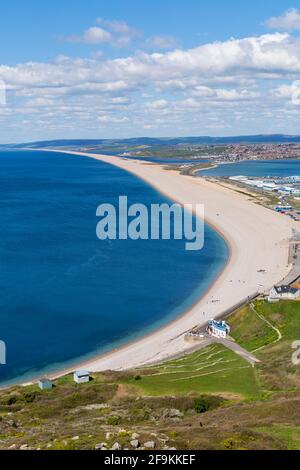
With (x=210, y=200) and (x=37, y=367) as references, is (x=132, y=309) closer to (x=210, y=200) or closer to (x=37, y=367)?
(x=37, y=367)

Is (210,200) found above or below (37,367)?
above

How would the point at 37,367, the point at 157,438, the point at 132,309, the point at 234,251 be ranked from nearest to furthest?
the point at 157,438 → the point at 37,367 → the point at 132,309 → the point at 234,251

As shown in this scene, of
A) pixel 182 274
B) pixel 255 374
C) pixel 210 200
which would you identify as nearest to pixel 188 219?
pixel 210 200

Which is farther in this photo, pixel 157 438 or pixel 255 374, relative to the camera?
pixel 255 374

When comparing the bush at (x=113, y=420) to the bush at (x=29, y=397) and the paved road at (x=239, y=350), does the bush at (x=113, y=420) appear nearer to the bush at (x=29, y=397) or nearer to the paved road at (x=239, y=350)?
the bush at (x=29, y=397)

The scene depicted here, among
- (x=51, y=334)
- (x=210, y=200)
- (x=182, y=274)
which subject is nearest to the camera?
(x=51, y=334)

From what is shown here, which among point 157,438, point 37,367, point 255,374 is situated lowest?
point 37,367

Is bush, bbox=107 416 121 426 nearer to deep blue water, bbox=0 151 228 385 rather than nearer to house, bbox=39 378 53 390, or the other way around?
house, bbox=39 378 53 390

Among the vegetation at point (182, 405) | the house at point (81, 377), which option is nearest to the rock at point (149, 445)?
the vegetation at point (182, 405)
